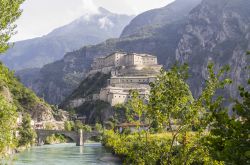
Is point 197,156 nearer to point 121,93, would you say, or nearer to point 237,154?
point 237,154

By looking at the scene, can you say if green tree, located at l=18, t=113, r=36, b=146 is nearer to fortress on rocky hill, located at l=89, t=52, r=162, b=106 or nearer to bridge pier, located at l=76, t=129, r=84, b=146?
bridge pier, located at l=76, t=129, r=84, b=146

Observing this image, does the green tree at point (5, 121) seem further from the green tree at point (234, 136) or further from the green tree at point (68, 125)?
the green tree at point (68, 125)

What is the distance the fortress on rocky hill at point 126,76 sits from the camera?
16500cm

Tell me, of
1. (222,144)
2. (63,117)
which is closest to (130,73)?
(63,117)

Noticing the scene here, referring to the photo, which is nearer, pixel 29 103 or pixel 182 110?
pixel 182 110

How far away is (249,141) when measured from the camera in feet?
29.6

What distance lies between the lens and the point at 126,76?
18125 centimetres

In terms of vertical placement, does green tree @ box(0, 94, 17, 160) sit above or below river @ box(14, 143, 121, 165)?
above

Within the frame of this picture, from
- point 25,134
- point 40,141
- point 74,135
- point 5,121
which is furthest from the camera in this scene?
point 74,135

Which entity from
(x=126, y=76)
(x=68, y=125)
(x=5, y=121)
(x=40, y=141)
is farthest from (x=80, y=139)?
(x=5, y=121)

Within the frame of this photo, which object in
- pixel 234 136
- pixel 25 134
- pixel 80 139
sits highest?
pixel 234 136

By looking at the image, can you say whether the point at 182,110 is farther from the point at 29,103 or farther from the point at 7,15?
the point at 29,103

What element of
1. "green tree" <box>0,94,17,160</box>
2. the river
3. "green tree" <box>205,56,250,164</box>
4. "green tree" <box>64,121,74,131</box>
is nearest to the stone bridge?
"green tree" <box>64,121,74,131</box>

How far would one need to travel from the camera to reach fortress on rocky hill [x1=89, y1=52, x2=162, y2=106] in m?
165
